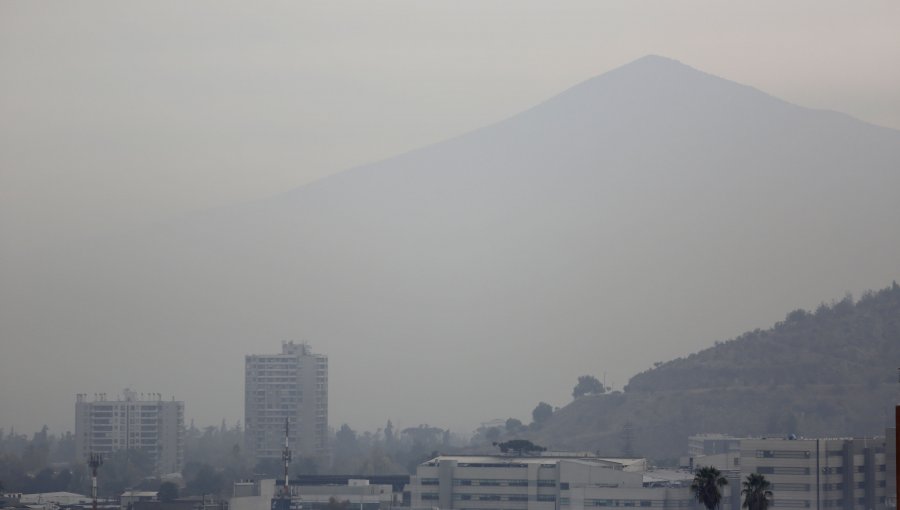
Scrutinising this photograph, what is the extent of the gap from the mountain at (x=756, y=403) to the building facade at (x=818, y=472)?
7658 centimetres

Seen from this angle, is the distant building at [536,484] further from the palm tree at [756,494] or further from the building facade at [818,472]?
the palm tree at [756,494]

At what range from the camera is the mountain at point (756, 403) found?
175 metres

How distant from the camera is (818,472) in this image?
88.3m

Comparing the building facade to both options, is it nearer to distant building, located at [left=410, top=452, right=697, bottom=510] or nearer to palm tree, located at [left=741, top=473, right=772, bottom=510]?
distant building, located at [left=410, top=452, right=697, bottom=510]

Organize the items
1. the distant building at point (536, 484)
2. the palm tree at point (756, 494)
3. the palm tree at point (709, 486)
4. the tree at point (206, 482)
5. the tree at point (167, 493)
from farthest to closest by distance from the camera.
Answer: the tree at point (206, 482), the tree at point (167, 493), the distant building at point (536, 484), the palm tree at point (756, 494), the palm tree at point (709, 486)

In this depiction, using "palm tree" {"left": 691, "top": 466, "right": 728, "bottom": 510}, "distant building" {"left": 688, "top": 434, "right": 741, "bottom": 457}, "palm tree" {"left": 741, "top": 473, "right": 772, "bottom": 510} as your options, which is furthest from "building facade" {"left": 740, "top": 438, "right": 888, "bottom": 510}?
"distant building" {"left": 688, "top": 434, "right": 741, "bottom": 457}

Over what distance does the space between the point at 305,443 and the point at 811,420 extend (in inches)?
2132

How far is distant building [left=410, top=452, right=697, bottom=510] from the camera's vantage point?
96375mm

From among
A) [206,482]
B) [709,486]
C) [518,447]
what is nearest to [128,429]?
[206,482]

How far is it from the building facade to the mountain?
7658 centimetres

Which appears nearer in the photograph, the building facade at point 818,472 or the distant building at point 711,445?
the building facade at point 818,472

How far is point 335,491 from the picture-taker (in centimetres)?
11544

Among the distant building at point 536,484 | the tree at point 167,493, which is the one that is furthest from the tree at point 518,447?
the tree at point 167,493

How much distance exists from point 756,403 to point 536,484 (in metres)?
87.9
